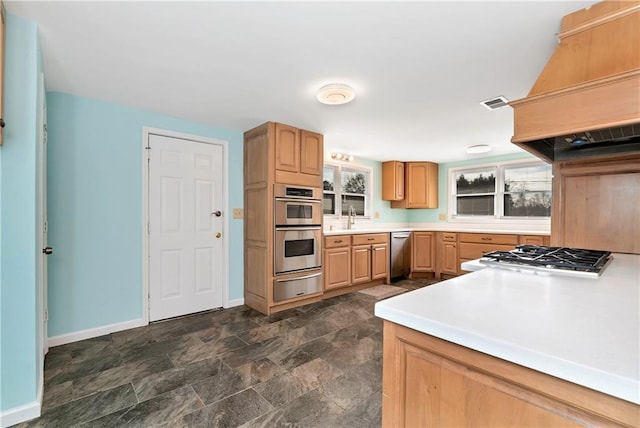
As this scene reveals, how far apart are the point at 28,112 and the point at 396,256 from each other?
4524 millimetres

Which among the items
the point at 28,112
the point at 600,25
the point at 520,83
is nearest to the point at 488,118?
the point at 520,83

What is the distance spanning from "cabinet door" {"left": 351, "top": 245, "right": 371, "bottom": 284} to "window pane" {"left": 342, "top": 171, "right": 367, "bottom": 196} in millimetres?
1254

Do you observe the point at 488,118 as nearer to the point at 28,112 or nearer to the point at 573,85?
the point at 573,85

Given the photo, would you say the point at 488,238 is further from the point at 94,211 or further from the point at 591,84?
the point at 94,211

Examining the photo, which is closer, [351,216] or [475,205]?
[351,216]

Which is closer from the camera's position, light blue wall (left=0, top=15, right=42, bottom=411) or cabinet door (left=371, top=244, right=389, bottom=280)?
light blue wall (left=0, top=15, right=42, bottom=411)

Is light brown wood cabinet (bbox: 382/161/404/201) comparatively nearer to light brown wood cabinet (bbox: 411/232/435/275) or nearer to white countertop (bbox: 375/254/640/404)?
light brown wood cabinet (bbox: 411/232/435/275)

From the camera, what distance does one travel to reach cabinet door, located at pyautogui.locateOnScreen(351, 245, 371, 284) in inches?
167

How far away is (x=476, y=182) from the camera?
545cm

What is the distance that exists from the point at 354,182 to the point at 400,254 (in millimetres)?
1498

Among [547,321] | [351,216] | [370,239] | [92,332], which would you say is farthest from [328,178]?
[547,321]

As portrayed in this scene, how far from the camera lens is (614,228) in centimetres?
192

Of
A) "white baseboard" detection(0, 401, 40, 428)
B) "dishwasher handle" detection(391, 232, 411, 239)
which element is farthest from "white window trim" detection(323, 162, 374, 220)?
"white baseboard" detection(0, 401, 40, 428)

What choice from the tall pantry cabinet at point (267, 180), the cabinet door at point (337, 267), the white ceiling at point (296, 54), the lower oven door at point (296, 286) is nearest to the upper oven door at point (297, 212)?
the tall pantry cabinet at point (267, 180)
